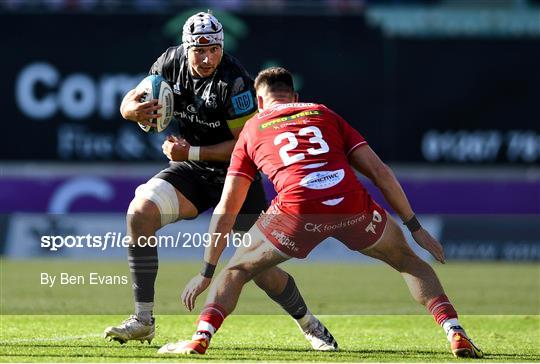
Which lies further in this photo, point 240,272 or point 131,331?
point 131,331

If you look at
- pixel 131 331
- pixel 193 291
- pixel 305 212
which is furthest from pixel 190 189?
pixel 305 212

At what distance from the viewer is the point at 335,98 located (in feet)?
57.2

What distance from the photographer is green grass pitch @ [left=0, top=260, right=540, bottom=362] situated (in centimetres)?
740

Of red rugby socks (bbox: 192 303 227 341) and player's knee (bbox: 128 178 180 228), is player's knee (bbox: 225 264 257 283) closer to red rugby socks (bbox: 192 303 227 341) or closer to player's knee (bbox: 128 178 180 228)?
red rugby socks (bbox: 192 303 227 341)

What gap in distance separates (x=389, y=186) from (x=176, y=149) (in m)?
1.57

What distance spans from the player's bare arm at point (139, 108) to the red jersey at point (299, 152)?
0.93 metres

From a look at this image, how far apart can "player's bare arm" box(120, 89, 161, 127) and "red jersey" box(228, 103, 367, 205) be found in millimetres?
932

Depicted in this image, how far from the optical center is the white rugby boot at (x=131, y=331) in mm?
7676

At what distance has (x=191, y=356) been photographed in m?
6.91

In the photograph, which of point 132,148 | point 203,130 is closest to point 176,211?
point 203,130

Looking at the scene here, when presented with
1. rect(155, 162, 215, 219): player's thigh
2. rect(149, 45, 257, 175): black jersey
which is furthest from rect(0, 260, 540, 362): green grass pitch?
rect(149, 45, 257, 175): black jersey

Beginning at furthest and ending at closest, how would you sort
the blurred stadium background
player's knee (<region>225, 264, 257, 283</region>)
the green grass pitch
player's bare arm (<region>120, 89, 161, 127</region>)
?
1. the blurred stadium background
2. player's bare arm (<region>120, 89, 161, 127</region>)
3. the green grass pitch
4. player's knee (<region>225, 264, 257, 283</region>)

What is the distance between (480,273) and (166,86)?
8396 mm

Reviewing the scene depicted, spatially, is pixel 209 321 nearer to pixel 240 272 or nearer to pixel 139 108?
pixel 240 272
